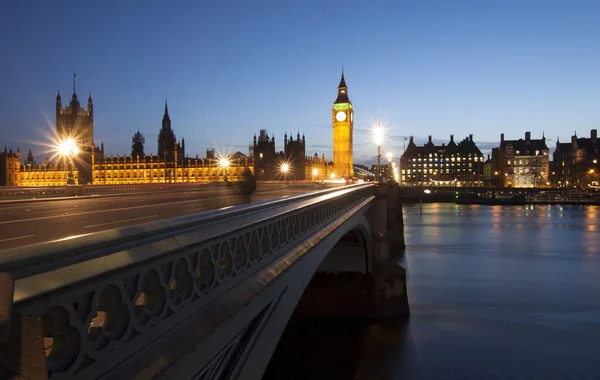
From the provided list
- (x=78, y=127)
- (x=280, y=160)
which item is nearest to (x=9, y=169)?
(x=78, y=127)

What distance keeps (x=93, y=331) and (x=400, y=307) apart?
928 inches

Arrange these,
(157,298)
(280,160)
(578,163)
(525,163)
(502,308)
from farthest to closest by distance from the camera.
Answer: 1. (525,163)
2. (578,163)
3. (280,160)
4. (502,308)
5. (157,298)

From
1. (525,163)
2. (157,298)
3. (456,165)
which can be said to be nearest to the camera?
(157,298)

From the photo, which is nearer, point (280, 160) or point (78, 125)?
point (280, 160)

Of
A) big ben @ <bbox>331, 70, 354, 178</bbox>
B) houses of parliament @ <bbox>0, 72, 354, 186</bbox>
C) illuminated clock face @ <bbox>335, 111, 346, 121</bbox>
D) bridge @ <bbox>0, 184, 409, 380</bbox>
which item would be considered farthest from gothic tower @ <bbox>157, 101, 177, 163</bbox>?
bridge @ <bbox>0, 184, 409, 380</bbox>

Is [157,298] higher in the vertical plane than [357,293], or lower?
higher

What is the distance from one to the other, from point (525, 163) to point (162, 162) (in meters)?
117

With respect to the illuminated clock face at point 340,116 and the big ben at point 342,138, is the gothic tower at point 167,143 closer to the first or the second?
the big ben at point 342,138

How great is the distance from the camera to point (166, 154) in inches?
5802

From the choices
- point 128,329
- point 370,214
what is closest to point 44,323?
point 128,329

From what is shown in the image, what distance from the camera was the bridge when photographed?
2240 millimetres

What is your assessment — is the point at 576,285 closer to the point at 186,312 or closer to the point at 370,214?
the point at 370,214

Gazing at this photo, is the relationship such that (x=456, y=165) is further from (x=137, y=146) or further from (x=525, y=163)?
(x=137, y=146)

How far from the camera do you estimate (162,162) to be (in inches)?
5753
